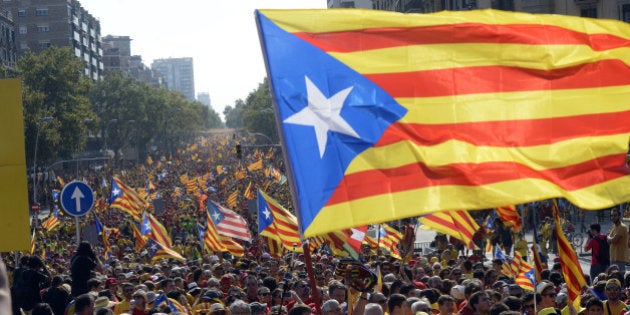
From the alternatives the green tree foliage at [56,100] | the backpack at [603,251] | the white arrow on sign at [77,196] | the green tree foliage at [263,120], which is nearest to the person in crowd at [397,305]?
the white arrow on sign at [77,196]

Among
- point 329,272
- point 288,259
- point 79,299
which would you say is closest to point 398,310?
point 79,299

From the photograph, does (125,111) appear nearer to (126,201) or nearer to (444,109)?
(126,201)

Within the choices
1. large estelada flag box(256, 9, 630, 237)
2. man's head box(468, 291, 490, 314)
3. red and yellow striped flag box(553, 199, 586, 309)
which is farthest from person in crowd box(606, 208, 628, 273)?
large estelada flag box(256, 9, 630, 237)

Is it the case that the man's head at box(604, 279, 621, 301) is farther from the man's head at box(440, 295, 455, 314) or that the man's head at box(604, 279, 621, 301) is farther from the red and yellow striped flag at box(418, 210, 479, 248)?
the red and yellow striped flag at box(418, 210, 479, 248)

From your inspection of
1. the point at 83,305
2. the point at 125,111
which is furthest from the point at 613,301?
the point at 125,111

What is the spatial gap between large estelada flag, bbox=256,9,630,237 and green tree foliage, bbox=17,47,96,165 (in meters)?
64.0

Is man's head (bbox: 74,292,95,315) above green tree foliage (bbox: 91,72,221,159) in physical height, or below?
below

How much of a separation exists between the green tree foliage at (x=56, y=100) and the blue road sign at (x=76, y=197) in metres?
56.0

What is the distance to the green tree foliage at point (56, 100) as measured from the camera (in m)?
70.1

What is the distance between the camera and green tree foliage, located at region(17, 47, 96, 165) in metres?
70.1

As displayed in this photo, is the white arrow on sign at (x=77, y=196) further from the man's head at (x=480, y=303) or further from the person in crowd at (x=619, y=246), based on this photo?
the person in crowd at (x=619, y=246)

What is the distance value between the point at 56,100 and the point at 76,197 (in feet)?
216

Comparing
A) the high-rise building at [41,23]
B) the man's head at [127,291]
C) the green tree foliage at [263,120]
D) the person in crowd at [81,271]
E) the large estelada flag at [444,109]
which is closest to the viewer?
the large estelada flag at [444,109]

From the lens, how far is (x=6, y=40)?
326 feet
